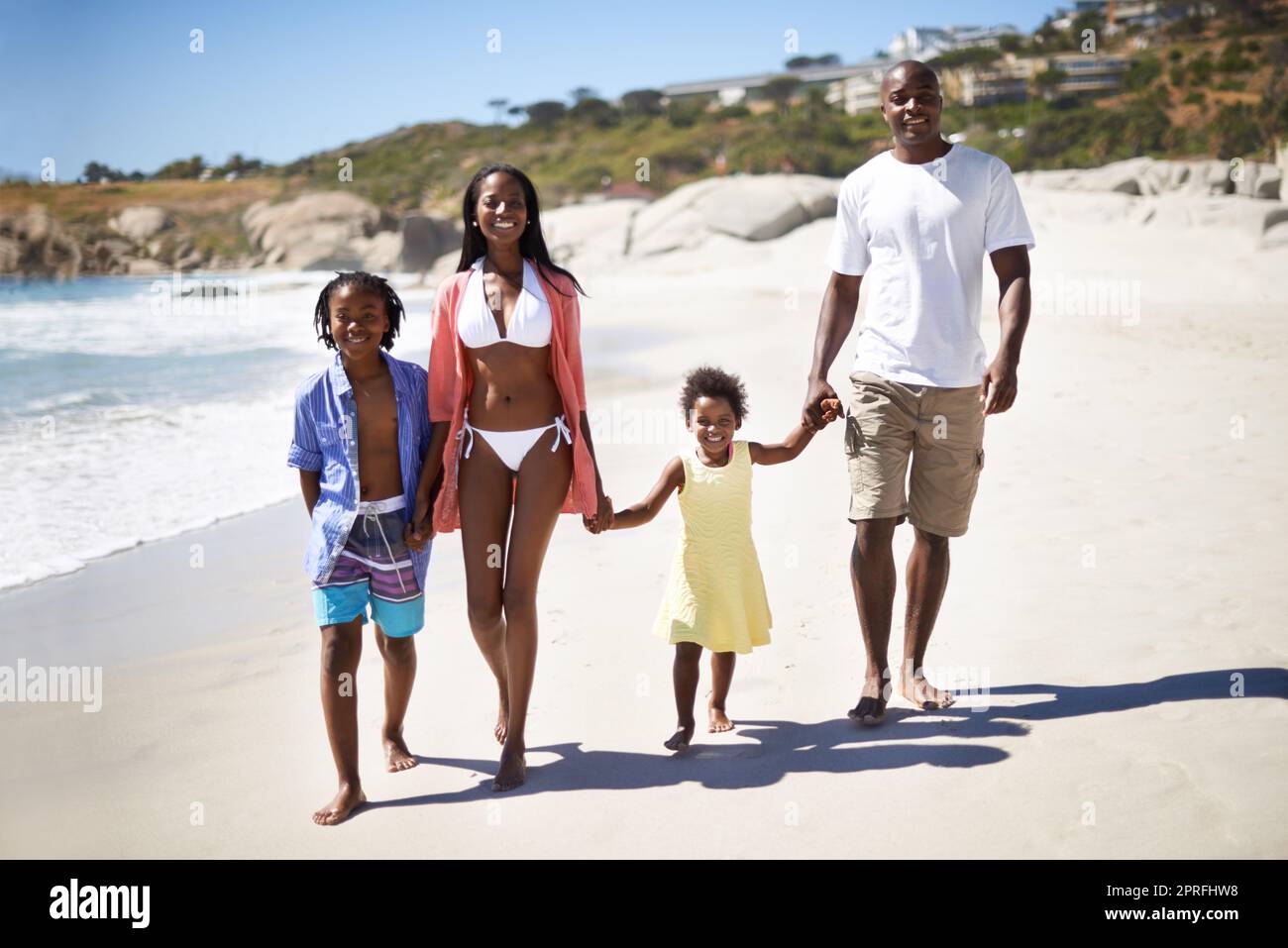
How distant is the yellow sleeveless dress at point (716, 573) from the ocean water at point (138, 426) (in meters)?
4.18

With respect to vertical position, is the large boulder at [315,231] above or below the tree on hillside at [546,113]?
below

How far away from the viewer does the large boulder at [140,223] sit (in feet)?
204

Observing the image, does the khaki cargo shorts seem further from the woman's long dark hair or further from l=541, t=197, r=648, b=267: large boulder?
l=541, t=197, r=648, b=267: large boulder

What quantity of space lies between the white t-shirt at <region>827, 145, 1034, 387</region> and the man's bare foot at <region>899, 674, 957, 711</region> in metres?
1.05

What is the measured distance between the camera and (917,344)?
3.52 metres

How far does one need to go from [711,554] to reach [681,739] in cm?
61

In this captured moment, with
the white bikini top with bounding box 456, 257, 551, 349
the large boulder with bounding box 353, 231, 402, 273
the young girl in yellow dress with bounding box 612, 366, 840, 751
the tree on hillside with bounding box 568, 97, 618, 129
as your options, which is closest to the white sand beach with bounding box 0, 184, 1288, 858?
the young girl in yellow dress with bounding box 612, 366, 840, 751

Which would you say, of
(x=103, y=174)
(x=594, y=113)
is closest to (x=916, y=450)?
(x=103, y=174)

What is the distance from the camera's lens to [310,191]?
2808 inches

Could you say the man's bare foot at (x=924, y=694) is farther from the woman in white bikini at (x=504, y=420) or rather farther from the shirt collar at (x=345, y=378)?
the shirt collar at (x=345, y=378)

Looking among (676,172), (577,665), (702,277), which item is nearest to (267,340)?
(702,277)

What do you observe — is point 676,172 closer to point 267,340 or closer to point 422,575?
point 267,340

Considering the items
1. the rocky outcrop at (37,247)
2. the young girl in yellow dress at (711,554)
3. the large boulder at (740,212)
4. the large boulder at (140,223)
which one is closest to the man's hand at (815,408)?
the young girl in yellow dress at (711,554)

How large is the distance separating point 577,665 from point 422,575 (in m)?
1.06
